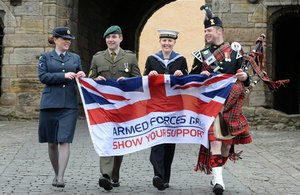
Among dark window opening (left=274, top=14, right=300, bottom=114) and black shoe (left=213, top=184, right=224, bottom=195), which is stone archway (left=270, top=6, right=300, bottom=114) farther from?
black shoe (left=213, top=184, right=224, bottom=195)

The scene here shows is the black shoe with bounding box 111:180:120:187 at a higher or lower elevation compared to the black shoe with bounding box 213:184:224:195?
lower

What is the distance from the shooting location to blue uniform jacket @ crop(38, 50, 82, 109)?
554cm

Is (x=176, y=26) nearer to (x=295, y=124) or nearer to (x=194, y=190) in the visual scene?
(x=295, y=124)

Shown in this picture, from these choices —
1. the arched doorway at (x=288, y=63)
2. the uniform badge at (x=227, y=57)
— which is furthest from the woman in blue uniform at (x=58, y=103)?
the arched doorway at (x=288, y=63)

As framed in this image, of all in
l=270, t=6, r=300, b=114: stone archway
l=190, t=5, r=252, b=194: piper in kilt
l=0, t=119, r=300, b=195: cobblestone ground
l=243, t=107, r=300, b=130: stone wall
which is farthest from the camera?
l=270, t=6, r=300, b=114: stone archway

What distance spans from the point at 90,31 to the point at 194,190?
34.5 feet

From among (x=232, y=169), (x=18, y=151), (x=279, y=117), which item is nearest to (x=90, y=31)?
(x=279, y=117)

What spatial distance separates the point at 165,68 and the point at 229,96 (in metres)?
0.85

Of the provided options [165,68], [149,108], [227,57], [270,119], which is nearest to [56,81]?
[149,108]

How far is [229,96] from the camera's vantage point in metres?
5.34

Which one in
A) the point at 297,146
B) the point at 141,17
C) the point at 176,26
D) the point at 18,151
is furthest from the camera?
the point at 176,26

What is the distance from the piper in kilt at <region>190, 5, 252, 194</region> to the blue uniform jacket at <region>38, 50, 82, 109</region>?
4.80 feet

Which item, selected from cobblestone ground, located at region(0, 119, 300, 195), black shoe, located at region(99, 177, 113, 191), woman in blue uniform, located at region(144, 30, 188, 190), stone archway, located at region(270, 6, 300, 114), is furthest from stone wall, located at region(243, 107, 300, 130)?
black shoe, located at region(99, 177, 113, 191)

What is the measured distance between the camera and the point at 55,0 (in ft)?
41.1
